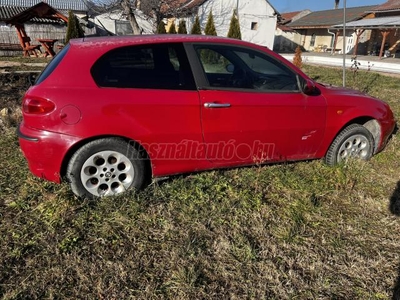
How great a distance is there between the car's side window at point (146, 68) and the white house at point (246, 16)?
2308 centimetres

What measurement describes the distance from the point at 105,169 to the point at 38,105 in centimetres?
80

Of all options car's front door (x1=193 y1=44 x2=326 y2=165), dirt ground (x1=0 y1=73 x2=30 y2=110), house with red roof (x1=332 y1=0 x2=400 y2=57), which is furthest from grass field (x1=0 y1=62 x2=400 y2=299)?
house with red roof (x1=332 y1=0 x2=400 y2=57)

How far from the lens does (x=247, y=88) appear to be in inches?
124

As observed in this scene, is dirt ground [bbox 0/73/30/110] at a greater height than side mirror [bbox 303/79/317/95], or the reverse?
side mirror [bbox 303/79/317/95]

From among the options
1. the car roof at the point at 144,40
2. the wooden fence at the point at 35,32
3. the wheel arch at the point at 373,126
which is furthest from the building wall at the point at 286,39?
the car roof at the point at 144,40

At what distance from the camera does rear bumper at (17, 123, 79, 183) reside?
104 inches

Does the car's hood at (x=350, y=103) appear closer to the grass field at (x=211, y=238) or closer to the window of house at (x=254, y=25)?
the grass field at (x=211, y=238)

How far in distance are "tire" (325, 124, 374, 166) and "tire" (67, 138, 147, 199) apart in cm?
231

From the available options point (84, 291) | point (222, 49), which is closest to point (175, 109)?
point (222, 49)

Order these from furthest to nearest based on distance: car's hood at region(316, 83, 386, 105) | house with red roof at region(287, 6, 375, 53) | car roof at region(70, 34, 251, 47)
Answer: house with red roof at region(287, 6, 375, 53) → car's hood at region(316, 83, 386, 105) → car roof at region(70, 34, 251, 47)

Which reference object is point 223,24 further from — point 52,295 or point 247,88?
point 52,295

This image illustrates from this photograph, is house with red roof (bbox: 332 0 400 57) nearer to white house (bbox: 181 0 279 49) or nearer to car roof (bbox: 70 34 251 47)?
white house (bbox: 181 0 279 49)

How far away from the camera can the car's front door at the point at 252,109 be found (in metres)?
3.02

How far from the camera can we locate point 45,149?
269cm
